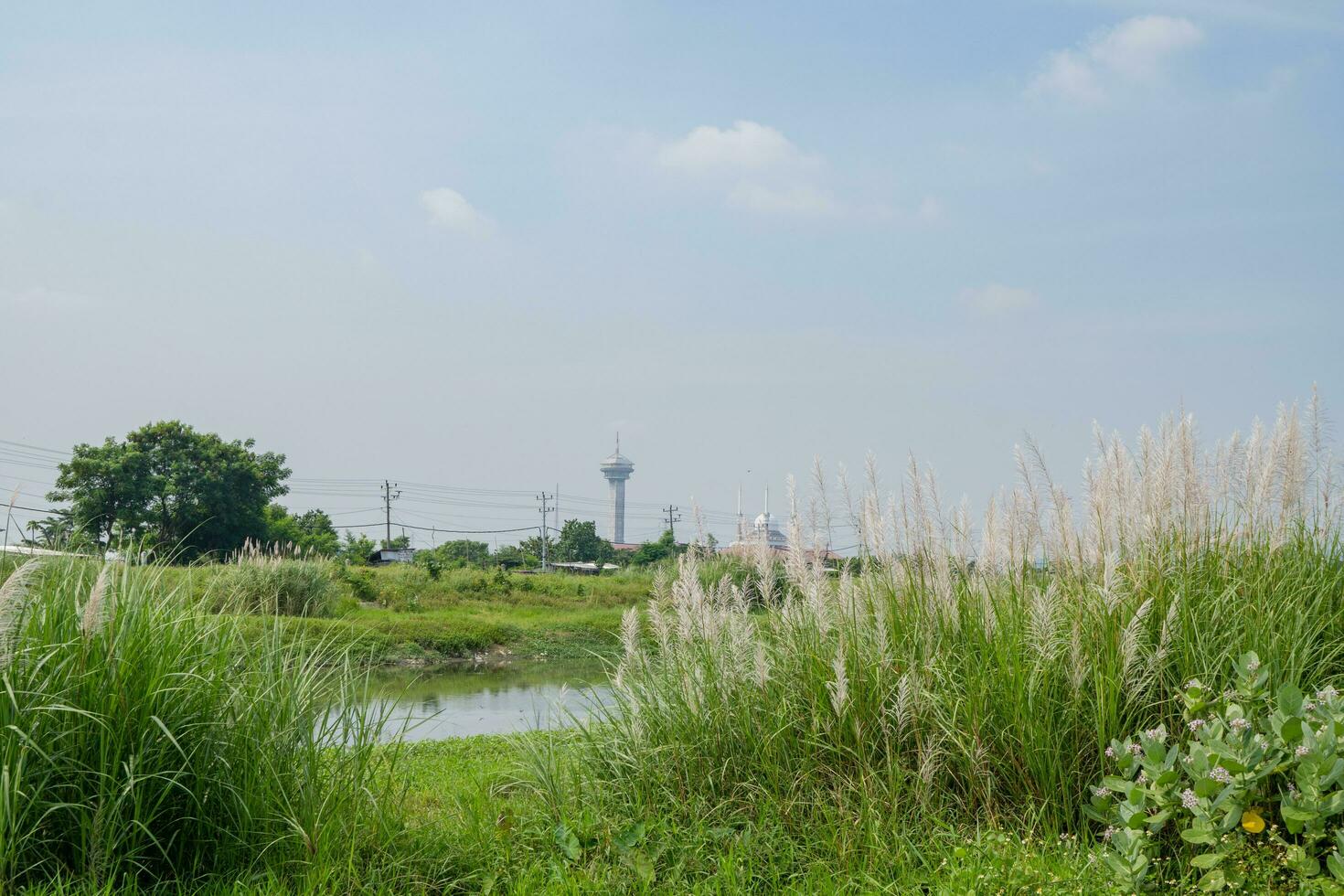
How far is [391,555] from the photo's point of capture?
49375mm

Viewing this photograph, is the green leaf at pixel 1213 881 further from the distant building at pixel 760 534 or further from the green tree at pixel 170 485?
the green tree at pixel 170 485

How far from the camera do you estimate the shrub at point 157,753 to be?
10.7 ft

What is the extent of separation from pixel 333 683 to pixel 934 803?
8.99 feet

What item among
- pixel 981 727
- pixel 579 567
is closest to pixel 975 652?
pixel 981 727

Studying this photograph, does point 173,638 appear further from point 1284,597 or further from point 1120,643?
point 1284,597

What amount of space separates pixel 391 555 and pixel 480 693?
122ft

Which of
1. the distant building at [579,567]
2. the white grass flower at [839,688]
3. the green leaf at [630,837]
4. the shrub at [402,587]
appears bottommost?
the distant building at [579,567]

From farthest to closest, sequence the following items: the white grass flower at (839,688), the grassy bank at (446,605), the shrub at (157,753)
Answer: the grassy bank at (446,605) → the white grass flower at (839,688) → the shrub at (157,753)

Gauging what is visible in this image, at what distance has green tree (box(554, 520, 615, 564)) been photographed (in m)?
58.8

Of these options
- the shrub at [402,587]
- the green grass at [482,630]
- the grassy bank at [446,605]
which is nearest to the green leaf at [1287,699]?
the grassy bank at [446,605]

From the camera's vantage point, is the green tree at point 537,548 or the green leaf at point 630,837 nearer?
the green leaf at point 630,837

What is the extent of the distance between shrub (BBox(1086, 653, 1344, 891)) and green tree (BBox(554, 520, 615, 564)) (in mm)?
54713

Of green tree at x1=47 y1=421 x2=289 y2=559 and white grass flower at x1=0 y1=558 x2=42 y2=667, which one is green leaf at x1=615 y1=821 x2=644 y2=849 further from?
green tree at x1=47 y1=421 x2=289 y2=559

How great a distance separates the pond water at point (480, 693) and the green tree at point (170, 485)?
2397cm
